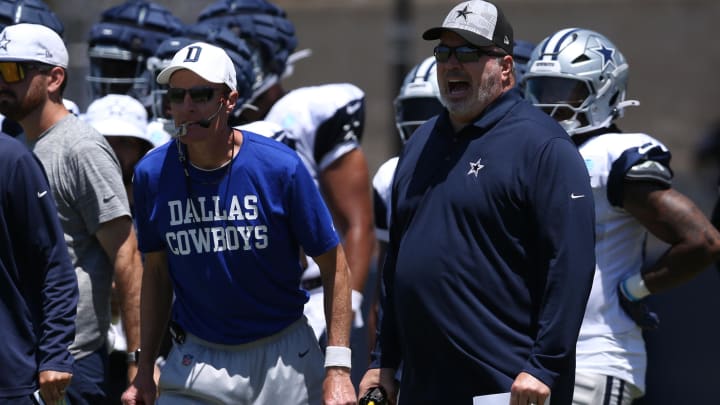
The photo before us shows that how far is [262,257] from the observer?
16.1ft

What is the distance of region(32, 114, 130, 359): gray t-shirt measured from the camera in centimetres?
548

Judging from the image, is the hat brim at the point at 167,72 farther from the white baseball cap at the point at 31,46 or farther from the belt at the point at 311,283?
the belt at the point at 311,283

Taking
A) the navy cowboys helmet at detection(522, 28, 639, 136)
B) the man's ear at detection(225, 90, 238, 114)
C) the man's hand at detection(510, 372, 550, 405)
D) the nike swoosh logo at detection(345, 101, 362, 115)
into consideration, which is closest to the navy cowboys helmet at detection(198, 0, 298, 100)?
the nike swoosh logo at detection(345, 101, 362, 115)

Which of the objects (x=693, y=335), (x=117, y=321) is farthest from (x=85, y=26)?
(x=693, y=335)

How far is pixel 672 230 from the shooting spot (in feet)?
17.6

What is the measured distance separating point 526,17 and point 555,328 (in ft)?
44.6

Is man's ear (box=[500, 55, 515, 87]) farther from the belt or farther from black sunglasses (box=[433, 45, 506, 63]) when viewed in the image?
the belt

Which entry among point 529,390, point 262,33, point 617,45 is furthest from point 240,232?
point 617,45

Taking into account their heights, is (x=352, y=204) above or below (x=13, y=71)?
below

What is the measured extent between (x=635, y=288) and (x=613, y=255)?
6.3 inches

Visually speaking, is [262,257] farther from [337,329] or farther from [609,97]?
[609,97]

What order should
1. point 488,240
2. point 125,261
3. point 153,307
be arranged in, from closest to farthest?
Answer: point 488,240
point 153,307
point 125,261

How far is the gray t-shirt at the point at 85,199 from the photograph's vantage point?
5484 millimetres

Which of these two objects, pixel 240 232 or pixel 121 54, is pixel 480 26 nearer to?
pixel 240 232
